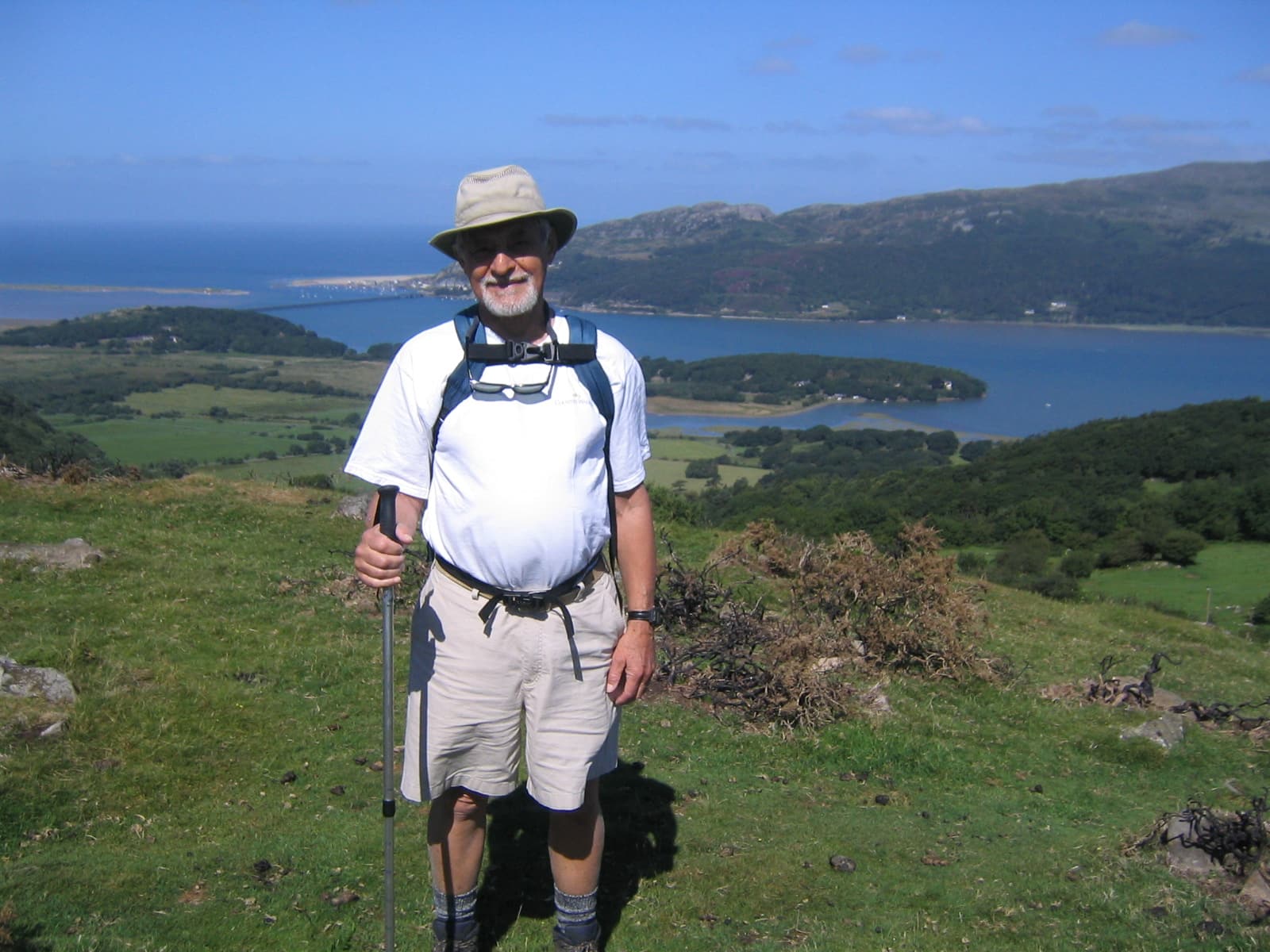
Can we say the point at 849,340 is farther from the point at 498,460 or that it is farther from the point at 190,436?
the point at 498,460

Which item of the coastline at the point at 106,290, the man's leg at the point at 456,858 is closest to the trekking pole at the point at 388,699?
the man's leg at the point at 456,858

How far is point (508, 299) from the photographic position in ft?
10.4

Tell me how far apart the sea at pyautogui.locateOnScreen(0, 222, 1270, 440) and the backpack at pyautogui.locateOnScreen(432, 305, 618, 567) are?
4738 cm

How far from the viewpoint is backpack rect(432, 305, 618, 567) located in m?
3.12

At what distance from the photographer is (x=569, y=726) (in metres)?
3.37

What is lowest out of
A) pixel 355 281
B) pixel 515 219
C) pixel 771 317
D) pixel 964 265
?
pixel 515 219

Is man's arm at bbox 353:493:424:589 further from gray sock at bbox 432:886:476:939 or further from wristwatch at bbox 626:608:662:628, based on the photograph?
gray sock at bbox 432:886:476:939

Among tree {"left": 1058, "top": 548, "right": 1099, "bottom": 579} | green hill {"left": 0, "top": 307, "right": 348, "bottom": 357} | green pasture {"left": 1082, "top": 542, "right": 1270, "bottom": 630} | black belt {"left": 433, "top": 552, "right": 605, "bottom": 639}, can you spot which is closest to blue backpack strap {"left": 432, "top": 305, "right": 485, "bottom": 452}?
black belt {"left": 433, "top": 552, "right": 605, "bottom": 639}

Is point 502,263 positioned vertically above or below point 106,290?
below

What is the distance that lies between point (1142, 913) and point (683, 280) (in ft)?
400

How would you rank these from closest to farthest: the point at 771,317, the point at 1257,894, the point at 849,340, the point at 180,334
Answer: the point at 1257,894 < the point at 180,334 < the point at 849,340 < the point at 771,317

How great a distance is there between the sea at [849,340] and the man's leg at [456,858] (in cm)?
4742

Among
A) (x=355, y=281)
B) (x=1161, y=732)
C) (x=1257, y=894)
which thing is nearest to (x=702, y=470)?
(x=1161, y=732)

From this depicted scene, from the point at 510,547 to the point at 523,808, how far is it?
223 centimetres
